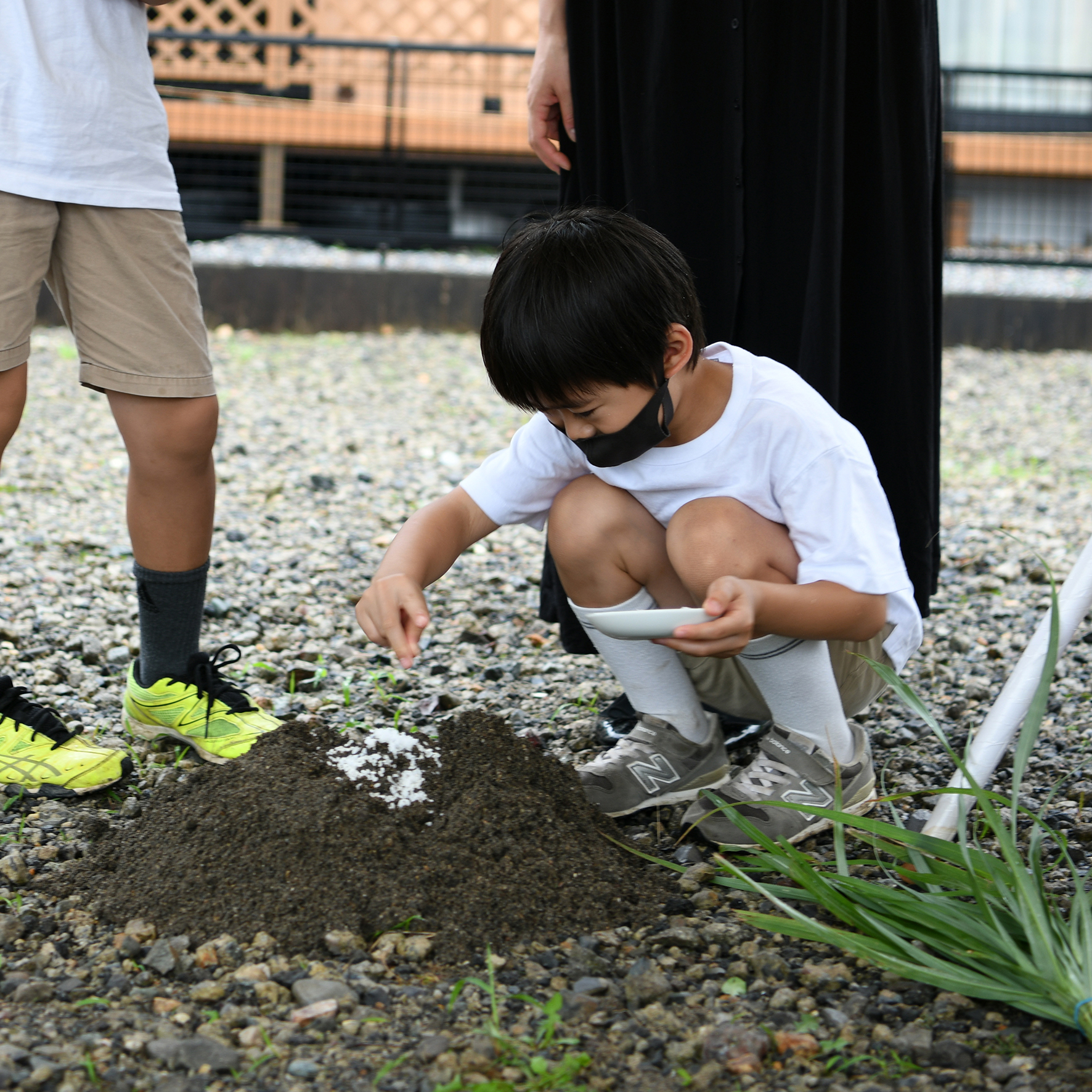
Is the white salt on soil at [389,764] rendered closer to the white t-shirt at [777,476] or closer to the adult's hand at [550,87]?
the white t-shirt at [777,476]

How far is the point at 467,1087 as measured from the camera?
100 centimetres

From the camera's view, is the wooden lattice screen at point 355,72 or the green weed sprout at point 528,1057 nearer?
the green weed sprout at point 528,1057

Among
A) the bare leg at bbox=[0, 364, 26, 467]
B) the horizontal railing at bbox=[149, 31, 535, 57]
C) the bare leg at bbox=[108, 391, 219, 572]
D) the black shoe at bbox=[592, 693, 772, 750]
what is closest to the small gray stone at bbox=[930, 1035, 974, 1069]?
the black shoe at bbox=[592, 693, 772, 750]

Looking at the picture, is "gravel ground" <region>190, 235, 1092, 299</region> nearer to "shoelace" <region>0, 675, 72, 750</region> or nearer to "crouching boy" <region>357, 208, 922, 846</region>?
"shoelace" <region>0, 675, 72, 750</region>

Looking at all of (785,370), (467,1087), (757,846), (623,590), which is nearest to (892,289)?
(785,370)

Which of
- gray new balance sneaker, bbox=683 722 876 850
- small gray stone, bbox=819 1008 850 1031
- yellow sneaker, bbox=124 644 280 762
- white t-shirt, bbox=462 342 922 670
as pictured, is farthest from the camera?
yellow sneaker, bbox=124 644 280 762

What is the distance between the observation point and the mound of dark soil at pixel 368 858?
1.25 metres

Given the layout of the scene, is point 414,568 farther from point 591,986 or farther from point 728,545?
point 591,986

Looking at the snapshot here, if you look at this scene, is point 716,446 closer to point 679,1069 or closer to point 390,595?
point 390,595

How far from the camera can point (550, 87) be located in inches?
70.2

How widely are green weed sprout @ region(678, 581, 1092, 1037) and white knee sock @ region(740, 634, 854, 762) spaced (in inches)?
5.5

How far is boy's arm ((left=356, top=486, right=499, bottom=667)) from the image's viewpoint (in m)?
1.36

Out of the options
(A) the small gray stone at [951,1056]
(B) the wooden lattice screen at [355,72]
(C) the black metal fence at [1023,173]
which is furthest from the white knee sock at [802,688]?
(C) the black metal fence at [1023,173]

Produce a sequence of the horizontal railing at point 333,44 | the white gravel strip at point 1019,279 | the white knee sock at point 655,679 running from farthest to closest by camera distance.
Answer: the white gravel strip at point 1019,279 < the horizontal railing at point 333,44 < the white knee sock at point 655,679
